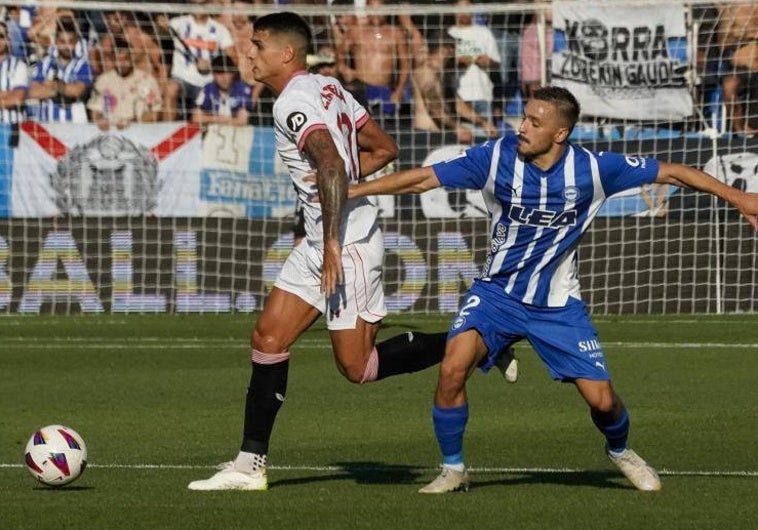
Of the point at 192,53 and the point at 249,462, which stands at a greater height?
the point at 192,53

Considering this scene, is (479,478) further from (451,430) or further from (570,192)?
Answer: (570,192)

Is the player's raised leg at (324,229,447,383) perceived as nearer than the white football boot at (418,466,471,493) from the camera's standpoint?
No

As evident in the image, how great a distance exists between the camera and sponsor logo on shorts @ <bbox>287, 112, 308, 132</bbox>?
26.1 ft

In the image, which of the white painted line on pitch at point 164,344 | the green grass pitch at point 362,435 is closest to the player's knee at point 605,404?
the green grass pitch at point 362,435

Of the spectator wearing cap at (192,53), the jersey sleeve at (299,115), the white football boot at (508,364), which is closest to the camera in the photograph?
the jersey sleeve at (299,115)

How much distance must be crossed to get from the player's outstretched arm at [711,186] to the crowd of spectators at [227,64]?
12.0 meters

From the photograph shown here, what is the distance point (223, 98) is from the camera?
20.8 metres

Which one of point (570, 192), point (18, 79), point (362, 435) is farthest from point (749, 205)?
point (18, 79)

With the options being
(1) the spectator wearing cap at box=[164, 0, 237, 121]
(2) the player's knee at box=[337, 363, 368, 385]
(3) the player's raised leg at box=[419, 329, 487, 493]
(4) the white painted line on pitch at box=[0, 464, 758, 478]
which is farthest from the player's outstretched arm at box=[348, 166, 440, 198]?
(1) the spectator wearing cap at box=[164, 0, 237, 121]

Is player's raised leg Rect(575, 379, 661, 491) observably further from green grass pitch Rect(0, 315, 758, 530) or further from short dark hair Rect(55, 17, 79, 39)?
short dark hair Rect(55, 17, 79, 39)

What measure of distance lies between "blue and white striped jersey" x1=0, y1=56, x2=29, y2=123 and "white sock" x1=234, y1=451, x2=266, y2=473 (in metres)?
13.2

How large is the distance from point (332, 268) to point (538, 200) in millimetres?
977

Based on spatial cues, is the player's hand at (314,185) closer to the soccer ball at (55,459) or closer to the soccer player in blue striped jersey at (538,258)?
the soccer player in blue striped jersey at (538,258)

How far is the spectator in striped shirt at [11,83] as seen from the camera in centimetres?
2066
